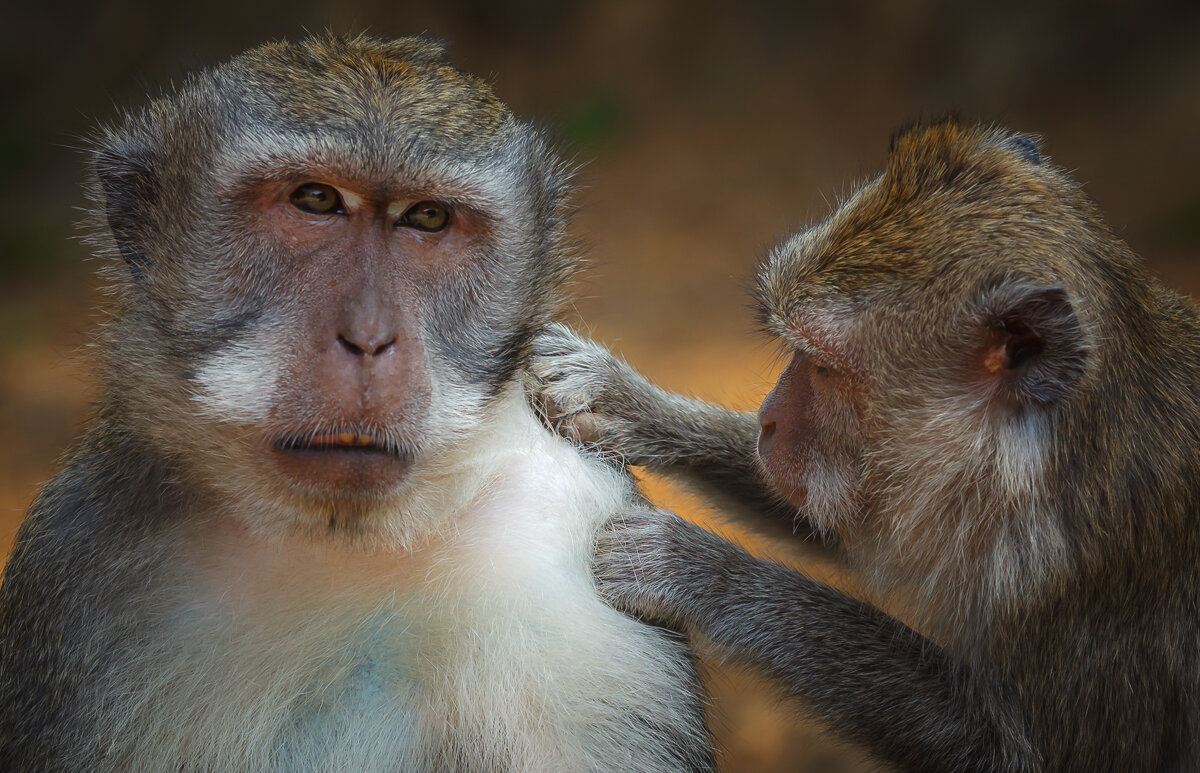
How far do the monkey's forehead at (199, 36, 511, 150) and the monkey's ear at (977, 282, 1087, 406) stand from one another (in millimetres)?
1252

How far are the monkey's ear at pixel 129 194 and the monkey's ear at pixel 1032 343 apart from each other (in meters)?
1.94

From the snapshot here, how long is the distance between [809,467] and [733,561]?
33cm

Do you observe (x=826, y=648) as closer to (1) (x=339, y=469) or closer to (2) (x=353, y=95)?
(1) (x=339, y=469)

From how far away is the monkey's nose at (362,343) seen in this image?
90.6 inches

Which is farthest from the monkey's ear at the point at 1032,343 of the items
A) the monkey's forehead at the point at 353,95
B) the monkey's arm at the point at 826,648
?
the monkey's forehead at the point at 353,95

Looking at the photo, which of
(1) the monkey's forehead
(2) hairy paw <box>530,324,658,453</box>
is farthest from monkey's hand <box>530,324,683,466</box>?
(1) the monkey's forehead

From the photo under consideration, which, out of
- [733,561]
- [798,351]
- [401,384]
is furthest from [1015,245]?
[401,384]

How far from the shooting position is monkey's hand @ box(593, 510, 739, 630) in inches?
112

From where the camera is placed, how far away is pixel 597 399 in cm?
353

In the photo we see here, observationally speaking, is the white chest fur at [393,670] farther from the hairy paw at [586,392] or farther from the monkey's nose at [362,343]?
the hairy paw at [586,392]

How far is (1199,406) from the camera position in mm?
2977

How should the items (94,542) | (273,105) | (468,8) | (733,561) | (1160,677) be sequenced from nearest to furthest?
1. (273,105)
2. (94,542)
3. (1160,677)
4. (733,561)
5. (468,8)

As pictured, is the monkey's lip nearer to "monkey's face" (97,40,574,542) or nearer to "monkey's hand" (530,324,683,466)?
"monkey's face" (97,40,574,542)

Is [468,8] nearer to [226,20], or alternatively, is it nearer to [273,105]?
[226,20]
